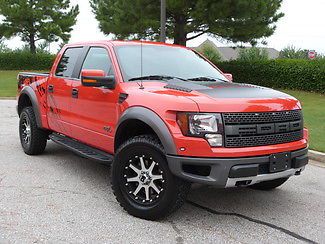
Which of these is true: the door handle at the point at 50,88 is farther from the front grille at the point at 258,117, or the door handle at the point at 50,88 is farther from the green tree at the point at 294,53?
the green tree at the point at 294,53

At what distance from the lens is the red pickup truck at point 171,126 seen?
3.78m

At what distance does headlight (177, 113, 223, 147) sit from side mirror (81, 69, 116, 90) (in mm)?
1162

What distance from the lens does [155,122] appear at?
3973mm

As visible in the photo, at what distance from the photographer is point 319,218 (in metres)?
4.37

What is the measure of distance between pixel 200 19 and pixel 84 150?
585 inches

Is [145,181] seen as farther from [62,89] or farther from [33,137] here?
[33,137]

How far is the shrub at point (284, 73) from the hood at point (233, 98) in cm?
1552

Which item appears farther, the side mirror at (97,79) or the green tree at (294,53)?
the green tree at (294,53)

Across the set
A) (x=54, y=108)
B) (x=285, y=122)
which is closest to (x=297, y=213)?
(x=285, y=122)

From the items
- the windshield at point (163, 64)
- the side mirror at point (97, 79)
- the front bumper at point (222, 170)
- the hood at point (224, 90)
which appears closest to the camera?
the front bumper at point (222, 170)

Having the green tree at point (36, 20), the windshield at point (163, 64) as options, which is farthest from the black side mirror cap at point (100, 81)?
the green tree at point (36, 20)

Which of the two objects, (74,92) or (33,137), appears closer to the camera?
(74,92)

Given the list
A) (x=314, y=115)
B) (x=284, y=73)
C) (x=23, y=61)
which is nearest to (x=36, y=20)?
(x=23, y=61)

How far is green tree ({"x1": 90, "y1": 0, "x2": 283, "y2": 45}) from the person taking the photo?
18.5 metres
